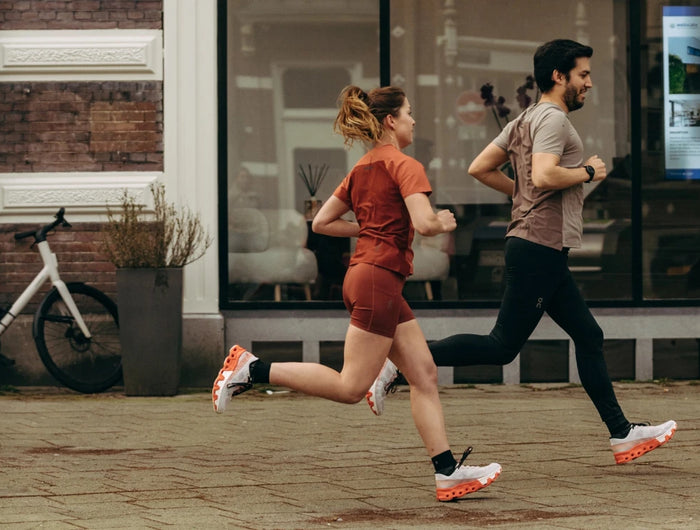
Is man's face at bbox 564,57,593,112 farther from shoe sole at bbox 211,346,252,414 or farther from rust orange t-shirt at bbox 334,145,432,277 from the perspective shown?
shoe sole at bbox 211,346,252,414

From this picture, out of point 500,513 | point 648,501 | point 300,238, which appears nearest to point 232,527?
point 500,513

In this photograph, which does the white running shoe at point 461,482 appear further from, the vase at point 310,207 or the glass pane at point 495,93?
the vase at point 310,207

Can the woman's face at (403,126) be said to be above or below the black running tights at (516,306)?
above

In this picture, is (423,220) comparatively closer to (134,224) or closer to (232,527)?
(232,527)

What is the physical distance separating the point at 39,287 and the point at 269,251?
1.81m

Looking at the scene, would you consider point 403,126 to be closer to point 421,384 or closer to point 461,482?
point 421,384

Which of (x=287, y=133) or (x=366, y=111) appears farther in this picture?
(x=287, y=133)

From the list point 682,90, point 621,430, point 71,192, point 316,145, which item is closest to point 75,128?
point 71,192

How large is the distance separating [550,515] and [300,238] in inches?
227

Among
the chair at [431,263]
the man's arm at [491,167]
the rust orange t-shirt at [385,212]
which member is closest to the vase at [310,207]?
the chair at [431,263]

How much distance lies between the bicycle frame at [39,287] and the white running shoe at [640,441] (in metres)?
5.07

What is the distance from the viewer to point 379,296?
582cm

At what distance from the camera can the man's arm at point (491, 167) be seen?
6664mm

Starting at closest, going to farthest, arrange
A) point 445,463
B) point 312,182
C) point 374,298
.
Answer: point 374,298 → point 445,463 → point 312,182
